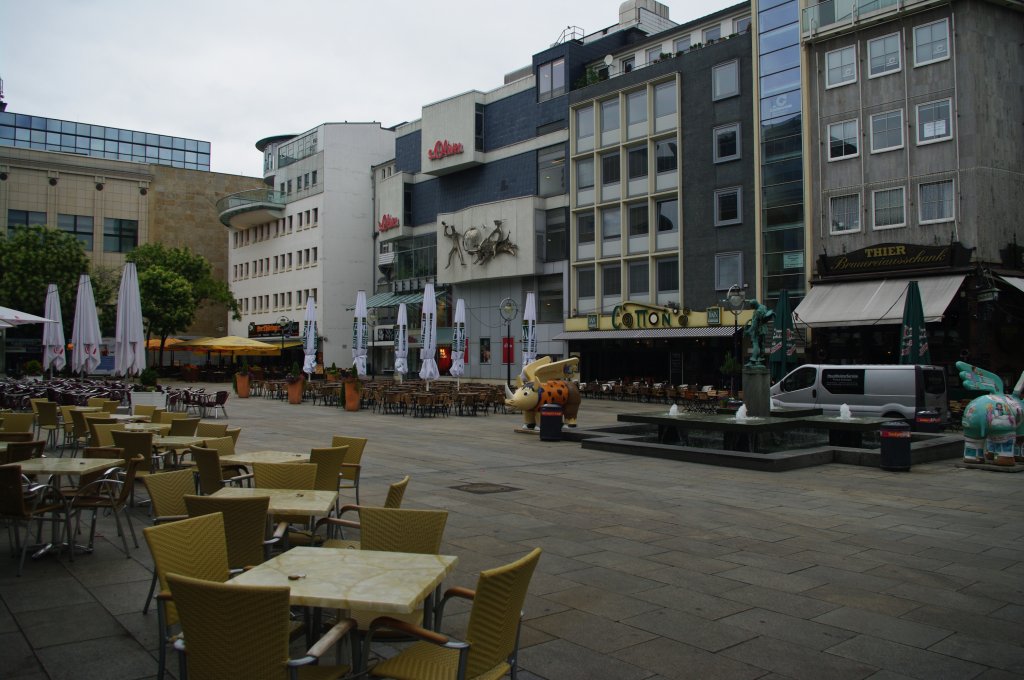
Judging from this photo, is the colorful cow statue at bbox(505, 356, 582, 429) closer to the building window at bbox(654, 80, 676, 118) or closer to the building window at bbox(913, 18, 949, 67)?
the building window at bbox(913, 18, 949, 67)

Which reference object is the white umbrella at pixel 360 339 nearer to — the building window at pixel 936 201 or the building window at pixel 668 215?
the building window at pixel 668 215

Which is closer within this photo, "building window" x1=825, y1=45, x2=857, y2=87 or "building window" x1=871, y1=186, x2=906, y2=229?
"building window" x1=871, y1=186, x2=906, y2=229

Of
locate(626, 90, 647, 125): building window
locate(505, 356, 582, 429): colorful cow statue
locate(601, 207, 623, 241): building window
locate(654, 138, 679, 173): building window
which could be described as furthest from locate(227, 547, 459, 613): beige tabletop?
locate(626, 90, 647, 125): building window

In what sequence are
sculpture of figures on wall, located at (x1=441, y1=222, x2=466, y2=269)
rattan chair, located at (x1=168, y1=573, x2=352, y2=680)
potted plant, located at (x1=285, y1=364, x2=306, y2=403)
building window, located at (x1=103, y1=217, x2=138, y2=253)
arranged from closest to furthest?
rattan chair, located at (x1=168, y1=573, x2=352, y2=680) → potted plant, located at (x1=285, y1=364, x2=306, y2=403) → sculpture of figures on wall, located at (x1=441, y1=222, x2=466, y2=269) → building window, located at (x1=103, y1=217, x2=138, y2=253)

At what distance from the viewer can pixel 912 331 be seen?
74.1ft

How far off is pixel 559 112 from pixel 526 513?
132 feet

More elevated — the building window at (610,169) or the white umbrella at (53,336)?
the building window at (610,169)

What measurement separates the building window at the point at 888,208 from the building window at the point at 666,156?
11394 millimetres

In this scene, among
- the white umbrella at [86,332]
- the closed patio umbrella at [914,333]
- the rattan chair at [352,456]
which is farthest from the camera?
the closed patio umbrella at [914,333]

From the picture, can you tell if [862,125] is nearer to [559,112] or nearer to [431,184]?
[559,112]

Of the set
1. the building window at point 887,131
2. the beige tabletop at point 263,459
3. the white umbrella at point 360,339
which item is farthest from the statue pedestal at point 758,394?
the white umbrella at point 360,339

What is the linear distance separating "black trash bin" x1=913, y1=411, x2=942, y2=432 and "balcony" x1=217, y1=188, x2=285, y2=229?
6007cm

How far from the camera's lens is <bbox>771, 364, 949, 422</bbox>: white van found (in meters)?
19.9

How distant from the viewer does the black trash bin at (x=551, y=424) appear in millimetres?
18953
